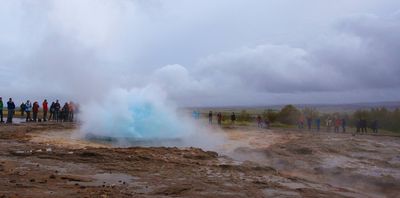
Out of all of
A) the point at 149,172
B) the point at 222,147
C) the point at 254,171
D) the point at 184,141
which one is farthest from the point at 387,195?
the point at 184,141

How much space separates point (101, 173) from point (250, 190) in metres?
3.26

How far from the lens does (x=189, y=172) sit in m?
10.8

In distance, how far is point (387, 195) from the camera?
10.5 meters

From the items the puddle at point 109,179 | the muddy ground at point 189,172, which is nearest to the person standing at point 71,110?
the muddy ground at point 189,172

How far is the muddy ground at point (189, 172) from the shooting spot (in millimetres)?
8539

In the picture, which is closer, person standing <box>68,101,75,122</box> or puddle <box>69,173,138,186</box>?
puddle <box>69,173,138,186</box>

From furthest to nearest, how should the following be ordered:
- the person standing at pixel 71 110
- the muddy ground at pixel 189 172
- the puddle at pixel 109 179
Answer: the person standing at pixel 71 110
the puddle at pixel 109 179
the muddy ground at pixel 189 172

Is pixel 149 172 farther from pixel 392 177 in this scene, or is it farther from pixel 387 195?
pixel 392 177

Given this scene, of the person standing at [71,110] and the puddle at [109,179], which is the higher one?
the person standing at [71,110]

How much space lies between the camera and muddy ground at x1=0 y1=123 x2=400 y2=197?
8.54 m

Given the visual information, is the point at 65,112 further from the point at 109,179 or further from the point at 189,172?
the point at 109,179

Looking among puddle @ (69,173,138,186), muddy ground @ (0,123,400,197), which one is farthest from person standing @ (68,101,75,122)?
puddle @ (69,173,138,186)

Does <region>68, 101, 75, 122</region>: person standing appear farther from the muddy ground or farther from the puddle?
the puddle

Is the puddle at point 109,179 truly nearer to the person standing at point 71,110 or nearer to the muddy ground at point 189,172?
the muddy ground at point 189,172
